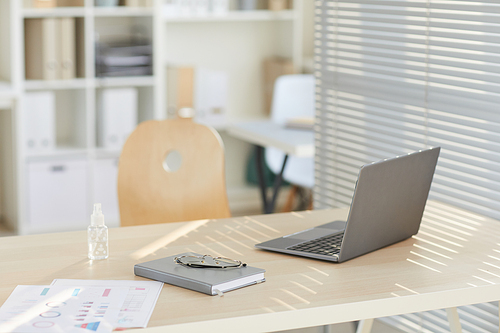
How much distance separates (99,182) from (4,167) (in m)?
0.56

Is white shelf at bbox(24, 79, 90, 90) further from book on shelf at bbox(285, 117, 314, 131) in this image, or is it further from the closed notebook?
the closed notebook

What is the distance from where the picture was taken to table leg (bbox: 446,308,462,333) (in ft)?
5.16

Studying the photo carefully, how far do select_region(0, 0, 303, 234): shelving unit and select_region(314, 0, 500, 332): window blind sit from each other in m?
1.84

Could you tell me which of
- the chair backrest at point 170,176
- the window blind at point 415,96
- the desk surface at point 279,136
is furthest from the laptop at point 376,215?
the desk surface at point 279,136

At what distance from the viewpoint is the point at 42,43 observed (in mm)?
→ 3641

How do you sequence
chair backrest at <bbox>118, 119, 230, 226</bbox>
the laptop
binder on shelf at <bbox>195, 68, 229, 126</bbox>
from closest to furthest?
the laptop < chair backrest at <bbox>118, 119, 230, 226</bbox> < binder on shelf at <bbox>195, 68, 229, 126</bbox>

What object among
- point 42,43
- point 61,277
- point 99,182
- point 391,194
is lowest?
point 99,182

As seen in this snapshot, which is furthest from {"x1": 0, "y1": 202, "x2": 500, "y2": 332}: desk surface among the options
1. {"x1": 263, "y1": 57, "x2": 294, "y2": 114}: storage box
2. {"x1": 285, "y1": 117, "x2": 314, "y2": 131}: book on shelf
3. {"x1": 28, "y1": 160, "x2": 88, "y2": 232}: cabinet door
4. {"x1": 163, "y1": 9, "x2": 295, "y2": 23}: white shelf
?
{"x1": 263, "y1": 57, "x2": 294, "y2": 114}: storage box

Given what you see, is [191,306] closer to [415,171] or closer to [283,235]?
[283,235]

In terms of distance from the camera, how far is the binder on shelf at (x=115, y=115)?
3832 mm

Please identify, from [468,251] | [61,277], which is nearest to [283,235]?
[468,251]

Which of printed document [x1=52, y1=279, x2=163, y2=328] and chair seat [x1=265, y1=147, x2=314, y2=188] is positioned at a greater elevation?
printed document [x1=52, y1=279, x2=163, y2=328]

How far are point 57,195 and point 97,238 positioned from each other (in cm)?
255

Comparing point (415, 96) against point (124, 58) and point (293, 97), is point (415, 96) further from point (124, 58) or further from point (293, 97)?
point (124, 58)
